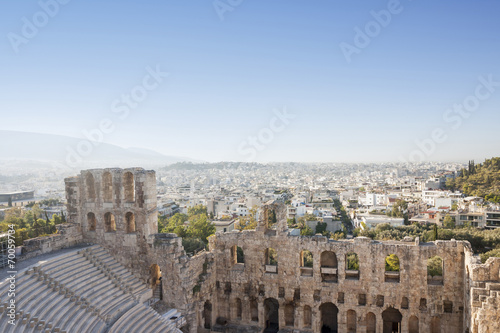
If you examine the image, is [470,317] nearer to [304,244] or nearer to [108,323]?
[304,244]

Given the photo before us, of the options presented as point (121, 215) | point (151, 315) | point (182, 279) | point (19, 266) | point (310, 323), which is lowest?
point (310, 323)

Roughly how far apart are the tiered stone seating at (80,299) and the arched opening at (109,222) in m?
1.72

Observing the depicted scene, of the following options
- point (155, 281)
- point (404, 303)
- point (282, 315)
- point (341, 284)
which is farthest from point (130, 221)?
point (404, 303)

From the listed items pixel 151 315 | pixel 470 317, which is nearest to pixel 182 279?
pixel 151 315

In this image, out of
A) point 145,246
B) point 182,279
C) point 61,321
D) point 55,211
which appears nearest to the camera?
point 61,321

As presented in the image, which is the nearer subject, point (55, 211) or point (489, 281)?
point (489, 281)

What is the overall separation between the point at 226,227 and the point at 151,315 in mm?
38211

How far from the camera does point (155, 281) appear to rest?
20797mm

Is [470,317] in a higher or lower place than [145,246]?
lower

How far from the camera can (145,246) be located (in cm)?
1998

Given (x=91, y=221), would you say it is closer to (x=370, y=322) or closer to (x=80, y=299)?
(x=80, y=299)

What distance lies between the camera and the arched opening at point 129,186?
20.7 m

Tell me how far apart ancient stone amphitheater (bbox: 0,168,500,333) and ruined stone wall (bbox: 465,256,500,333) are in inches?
2.7

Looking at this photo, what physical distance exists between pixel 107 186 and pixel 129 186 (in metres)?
1.28
